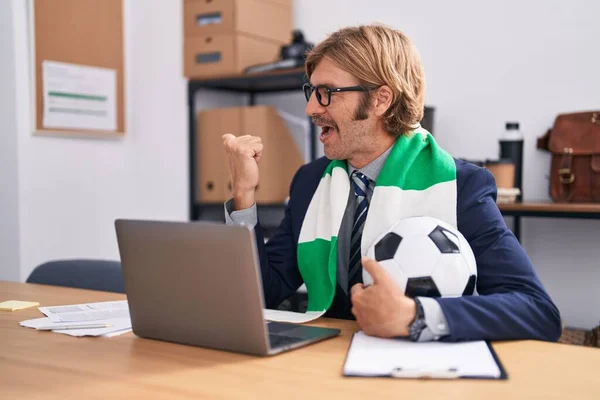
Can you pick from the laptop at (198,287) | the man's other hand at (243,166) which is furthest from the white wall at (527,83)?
the laptop at (198,287)

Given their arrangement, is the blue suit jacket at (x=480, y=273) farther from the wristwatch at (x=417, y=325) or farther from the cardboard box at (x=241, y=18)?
the cardboard box at (x=241, y=18)

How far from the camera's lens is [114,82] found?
3.75m

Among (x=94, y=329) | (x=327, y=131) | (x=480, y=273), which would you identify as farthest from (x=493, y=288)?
(x=94, y=329)

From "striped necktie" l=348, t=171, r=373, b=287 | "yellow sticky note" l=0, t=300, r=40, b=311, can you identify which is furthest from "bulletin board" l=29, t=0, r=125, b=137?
"striped necktie" l=348, t=171, r=373, b=287

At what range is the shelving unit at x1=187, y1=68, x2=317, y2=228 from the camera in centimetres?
333

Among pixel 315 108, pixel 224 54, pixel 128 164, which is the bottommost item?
pixel 128 164

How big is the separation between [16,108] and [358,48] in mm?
2180

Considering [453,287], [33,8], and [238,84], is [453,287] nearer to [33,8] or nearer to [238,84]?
[238,84]

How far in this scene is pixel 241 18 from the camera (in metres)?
3.38

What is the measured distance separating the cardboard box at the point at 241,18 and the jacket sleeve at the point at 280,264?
173 centimetres

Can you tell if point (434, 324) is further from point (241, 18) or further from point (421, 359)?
point (241, 18)

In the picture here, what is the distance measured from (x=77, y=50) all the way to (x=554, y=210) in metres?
2.37

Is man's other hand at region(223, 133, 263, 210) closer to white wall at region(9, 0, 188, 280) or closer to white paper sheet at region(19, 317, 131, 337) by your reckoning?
white paper sheet at region(19, 317, 131, 337)

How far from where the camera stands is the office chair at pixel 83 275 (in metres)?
1.97
